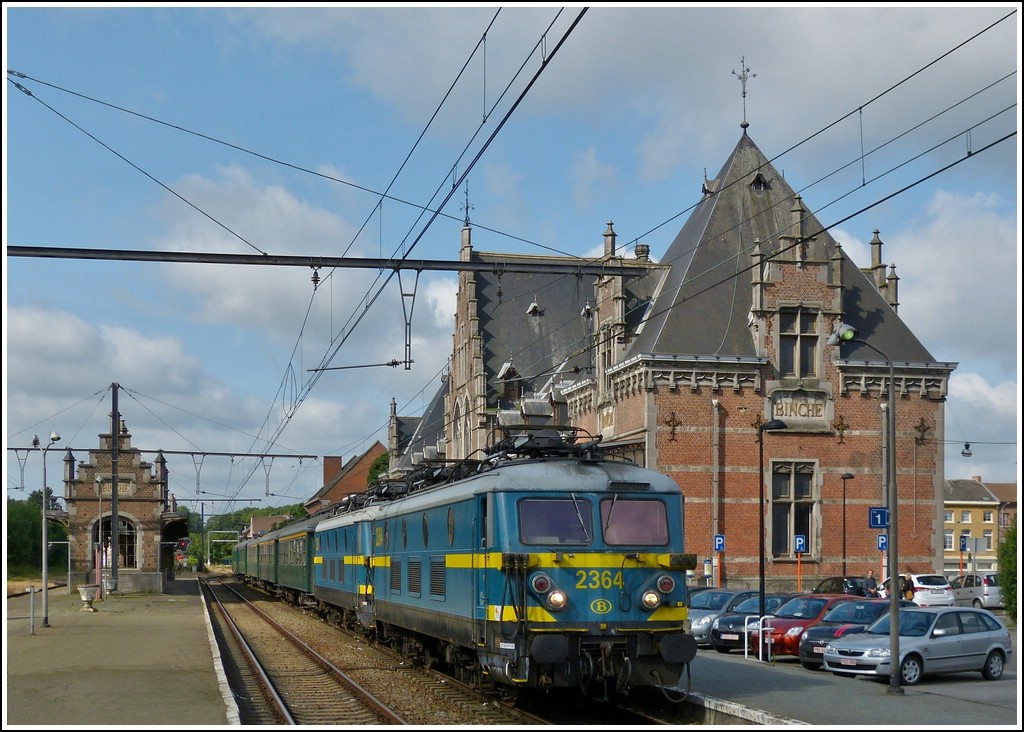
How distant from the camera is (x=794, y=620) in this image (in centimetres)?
2470

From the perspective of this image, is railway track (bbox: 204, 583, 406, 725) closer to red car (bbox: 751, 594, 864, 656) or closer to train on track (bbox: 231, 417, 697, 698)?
train on track (bbox: 231, 417, 697, 698)

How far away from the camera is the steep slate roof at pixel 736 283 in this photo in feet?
143

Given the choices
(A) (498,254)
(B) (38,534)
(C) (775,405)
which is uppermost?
(A) (498,254)

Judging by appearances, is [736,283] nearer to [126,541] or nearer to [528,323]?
[528,323]

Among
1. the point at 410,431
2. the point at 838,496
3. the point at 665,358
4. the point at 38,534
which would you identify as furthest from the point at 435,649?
the point at 410,431

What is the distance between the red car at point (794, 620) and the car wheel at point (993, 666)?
138 inches

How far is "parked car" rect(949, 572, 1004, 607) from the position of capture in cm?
4209

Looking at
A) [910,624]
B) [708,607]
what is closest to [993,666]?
[910,624]

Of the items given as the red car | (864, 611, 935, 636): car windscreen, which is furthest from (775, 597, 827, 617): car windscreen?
(864, 611, 935, 636): car windscreen

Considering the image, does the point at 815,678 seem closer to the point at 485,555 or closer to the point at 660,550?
the point at 660,550

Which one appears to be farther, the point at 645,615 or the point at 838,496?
the point at 838,496

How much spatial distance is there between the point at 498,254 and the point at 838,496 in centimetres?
2777

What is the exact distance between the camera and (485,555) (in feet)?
51.6

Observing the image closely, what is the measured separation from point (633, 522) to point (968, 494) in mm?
82715
